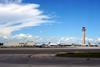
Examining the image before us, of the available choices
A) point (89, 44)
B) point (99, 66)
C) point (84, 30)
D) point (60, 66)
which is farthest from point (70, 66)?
point (89, 44)

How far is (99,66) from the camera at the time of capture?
28609 millimetres

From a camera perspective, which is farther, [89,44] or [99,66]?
[89,44]

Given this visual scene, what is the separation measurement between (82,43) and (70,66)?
460 ft

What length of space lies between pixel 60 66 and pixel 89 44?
465ft

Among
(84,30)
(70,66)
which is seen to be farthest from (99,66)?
(84,30)

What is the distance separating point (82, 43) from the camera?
549 feet

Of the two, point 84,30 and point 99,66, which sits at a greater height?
point 84,30

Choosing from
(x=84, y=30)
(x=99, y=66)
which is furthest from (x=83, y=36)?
(x=99, y=66)

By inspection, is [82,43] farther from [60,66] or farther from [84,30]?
[60,66]

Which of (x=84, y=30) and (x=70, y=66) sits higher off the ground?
(x=84, y=30)

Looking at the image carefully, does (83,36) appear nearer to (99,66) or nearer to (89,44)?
(89,44)

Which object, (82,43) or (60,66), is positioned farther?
(82,43)

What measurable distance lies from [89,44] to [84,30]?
43.0ft

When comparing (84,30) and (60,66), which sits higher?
(84,30)
